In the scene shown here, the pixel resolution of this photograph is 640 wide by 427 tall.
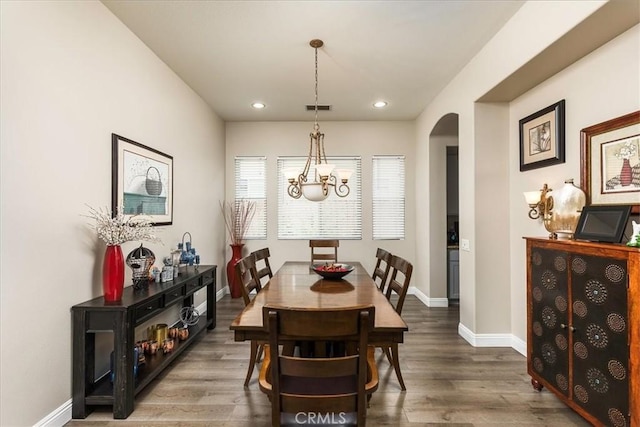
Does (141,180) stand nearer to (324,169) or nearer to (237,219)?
(324,169)

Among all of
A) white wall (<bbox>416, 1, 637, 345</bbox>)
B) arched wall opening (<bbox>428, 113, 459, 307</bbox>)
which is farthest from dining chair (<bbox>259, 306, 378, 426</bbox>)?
arched wall opening (<bbox>428, 113, 459, 307</bbox>)

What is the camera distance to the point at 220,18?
100 inches

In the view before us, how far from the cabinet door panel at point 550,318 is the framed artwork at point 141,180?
3218 mm

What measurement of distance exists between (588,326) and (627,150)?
1.11 meters

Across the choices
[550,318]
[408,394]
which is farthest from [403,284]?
[550,318]

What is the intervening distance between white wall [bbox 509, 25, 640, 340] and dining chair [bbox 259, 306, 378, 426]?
85.8 inches

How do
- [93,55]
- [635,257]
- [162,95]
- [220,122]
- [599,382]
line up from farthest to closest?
[220,122] → [162,95] → [93,55] → [599,382] → [635,257]

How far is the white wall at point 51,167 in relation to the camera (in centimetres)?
173

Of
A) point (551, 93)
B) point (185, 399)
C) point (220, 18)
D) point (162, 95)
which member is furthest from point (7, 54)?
point (551, 93)

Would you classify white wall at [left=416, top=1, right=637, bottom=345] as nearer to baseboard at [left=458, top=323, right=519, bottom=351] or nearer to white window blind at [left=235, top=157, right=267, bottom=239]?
baseboard at [left=458, top=323, right=519, bottom=351]

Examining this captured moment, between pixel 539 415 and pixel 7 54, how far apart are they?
384cm

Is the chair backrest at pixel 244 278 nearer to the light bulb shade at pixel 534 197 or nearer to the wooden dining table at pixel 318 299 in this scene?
the wooden dining table at pixel 318 299

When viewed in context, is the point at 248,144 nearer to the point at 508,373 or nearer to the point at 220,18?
the point at 220,18

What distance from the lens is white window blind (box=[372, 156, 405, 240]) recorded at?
536cm
